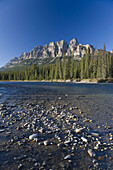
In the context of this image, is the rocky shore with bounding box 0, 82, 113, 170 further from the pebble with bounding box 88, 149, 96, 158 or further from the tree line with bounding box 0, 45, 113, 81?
the tree line with bounding box 0, 45, 113, 81

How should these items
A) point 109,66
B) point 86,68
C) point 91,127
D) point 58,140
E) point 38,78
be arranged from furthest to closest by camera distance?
point 38,78
point 86,68
point 109,66
point 91,127
point 58,140

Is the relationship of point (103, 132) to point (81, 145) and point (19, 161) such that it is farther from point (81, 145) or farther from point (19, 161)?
point (19, 161)

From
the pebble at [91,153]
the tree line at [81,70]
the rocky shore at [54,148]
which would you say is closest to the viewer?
the rocky shore at [54,148]

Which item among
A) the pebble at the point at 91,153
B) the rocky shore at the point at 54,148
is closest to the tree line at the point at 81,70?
the rocky shore at the point at 54,148

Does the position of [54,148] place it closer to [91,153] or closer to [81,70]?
[91,153]

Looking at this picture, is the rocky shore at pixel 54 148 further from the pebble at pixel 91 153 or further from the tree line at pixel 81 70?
the tree line at pixel 81 70

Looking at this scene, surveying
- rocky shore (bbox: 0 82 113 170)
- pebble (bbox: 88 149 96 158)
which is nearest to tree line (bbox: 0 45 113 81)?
rocky shore (bbox: 0 82 113 170)

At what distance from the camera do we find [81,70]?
7375cm

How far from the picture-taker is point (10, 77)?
12406 centimetres

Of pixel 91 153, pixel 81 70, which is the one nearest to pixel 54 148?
pixel 91 153

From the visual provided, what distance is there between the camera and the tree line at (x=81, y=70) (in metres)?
63.4

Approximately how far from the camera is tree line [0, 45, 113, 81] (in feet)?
208

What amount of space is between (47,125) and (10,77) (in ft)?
440

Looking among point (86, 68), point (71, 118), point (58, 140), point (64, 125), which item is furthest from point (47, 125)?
point (86, 68)
